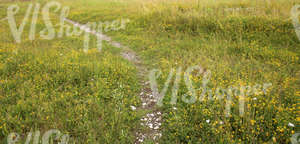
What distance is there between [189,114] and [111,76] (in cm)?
368

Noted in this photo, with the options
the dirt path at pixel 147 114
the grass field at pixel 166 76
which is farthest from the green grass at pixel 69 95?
the dirt path at pixel 147 114

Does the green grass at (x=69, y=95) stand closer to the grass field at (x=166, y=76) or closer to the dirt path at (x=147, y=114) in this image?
the grass field at (x=166, y=76)

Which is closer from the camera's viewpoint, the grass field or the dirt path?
the grass field

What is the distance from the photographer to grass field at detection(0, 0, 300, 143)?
16.6ft

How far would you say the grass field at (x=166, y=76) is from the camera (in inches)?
199

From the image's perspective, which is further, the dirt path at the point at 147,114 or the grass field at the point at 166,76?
the dirt path at the point at 147,114

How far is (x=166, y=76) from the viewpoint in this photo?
777 centimetres

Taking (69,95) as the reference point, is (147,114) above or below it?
below

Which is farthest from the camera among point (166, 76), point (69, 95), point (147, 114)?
point (166, 76)

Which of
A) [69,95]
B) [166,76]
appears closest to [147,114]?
[166,76]

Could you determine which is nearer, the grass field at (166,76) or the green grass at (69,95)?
the grass field at (166,76)

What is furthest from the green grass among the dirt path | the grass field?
the dirt path

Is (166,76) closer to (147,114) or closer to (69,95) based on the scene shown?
(147,114)

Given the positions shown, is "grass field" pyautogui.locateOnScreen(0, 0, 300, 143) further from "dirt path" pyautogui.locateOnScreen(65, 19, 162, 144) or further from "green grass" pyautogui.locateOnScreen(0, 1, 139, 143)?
"dirt path" pyautogui.locateOnScreen(65, 19, 162, 144)
